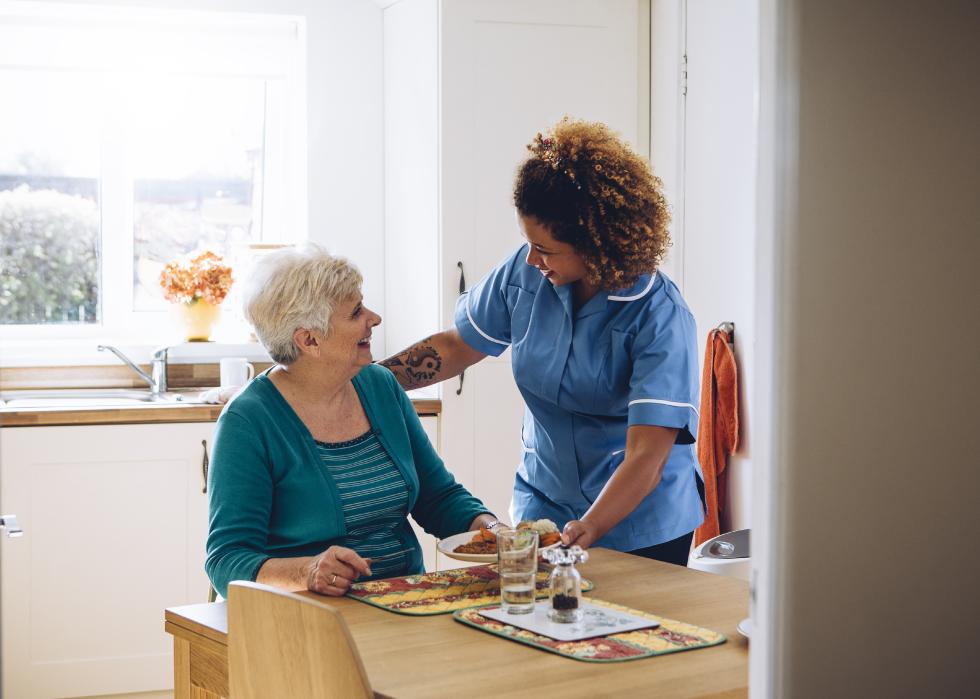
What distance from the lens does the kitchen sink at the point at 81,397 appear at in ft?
11.1

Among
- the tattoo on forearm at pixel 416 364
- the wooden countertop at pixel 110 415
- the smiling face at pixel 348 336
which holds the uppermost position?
the smiling face at pixel 348 336

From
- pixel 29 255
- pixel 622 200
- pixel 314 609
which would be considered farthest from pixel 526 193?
pixel 29 255

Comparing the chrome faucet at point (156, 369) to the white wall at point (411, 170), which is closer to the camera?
the white wall at point (411, 170)

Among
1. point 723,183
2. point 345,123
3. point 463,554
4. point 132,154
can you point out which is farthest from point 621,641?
point 132,154

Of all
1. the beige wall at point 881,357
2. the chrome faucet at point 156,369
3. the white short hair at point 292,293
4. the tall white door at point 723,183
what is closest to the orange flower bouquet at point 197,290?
the chrome faucet at point 156,369

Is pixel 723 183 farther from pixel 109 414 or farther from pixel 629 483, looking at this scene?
pixel 109 414

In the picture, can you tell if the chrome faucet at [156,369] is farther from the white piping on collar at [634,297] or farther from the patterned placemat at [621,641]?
the patterned placemat at [621,641]

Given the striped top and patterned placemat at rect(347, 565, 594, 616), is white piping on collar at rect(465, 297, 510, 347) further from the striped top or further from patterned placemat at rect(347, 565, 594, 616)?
patterned placemat at rect(347, 565, 594, 616)

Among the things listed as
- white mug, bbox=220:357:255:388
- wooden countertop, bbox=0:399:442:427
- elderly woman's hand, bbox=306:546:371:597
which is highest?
white mug, bbox=220:357:255:388

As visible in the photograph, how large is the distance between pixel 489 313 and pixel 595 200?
43 cm

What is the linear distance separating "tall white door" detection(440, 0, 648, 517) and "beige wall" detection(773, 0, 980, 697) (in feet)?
9.11

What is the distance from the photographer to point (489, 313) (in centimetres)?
224

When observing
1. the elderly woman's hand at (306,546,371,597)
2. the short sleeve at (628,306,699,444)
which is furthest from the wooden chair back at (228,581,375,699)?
the short sleeve at (628,306,699,444)

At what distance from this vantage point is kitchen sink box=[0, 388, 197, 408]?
337cm
